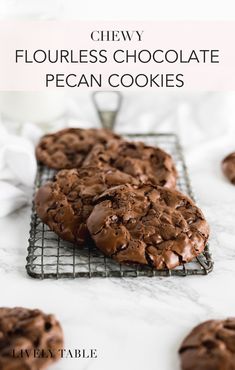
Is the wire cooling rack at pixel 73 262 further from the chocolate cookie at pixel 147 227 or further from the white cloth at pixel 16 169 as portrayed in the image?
the white cloth at pixel 16 169

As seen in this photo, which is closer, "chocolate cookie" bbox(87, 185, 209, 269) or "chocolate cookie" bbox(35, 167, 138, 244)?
"chocolate cookie" bbox(87, 185, 209, 269)

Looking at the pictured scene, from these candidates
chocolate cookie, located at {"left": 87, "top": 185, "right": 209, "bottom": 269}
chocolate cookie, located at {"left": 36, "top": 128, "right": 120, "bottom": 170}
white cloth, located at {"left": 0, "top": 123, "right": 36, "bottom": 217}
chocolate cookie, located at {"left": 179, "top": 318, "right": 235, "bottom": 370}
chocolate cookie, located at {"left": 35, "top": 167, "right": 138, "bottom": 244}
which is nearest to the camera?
chocolate cookie, located at {"left": 179, "top": 318, "right": 235, "bottom": 370}

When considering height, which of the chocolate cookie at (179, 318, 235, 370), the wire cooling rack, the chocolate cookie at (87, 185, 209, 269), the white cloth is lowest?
the chocolate cookie at (179, 318, 235, 370)

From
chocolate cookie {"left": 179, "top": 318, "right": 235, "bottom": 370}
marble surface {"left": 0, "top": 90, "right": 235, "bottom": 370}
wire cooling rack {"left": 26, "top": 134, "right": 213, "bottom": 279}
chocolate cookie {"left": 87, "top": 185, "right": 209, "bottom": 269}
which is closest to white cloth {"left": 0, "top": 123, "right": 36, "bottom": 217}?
marble surface {"left": 0, "top": 90, "right": 235, "bottom": 370}

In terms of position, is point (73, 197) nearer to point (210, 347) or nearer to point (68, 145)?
point (68, 145)

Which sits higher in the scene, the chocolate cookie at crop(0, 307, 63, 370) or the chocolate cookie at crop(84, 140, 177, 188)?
the chocolate cookie at crop(84, 140, 177, 188)

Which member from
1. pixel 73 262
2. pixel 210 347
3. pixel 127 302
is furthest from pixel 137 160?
pixel 210 347

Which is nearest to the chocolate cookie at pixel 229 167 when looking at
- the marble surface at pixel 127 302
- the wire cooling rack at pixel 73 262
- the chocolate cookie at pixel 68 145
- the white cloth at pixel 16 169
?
the marble surface at pixel 127 302

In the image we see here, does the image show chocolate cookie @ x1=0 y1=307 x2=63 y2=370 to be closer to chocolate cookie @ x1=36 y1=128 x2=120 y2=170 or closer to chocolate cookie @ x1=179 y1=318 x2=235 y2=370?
chocolate cookie @ x1=179 y1=318 x2=235 y2=370
